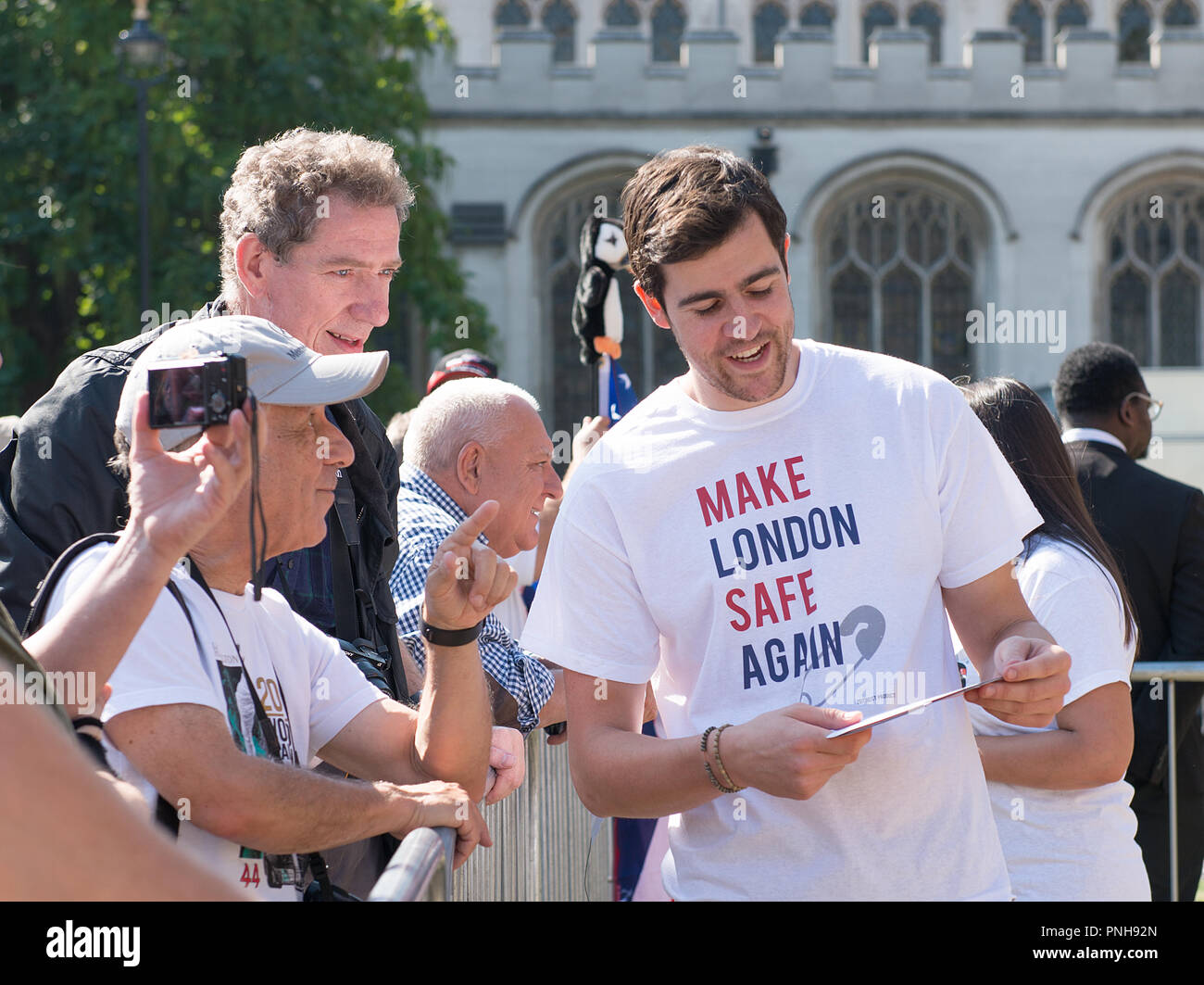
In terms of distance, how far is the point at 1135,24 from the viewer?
2397 centimetres

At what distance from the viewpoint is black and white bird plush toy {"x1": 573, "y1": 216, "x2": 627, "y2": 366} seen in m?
5.87

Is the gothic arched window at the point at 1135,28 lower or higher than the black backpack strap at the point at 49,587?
higher

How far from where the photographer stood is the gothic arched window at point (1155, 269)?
2258 cm

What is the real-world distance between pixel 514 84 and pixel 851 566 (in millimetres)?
21341

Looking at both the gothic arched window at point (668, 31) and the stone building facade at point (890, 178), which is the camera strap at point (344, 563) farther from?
the gothic arched window at point (668, 31)

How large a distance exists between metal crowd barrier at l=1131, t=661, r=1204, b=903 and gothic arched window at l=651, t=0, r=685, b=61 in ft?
68.5

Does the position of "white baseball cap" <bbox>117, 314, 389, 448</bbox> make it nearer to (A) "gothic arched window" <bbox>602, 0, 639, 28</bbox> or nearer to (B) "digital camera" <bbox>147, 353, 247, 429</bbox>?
(B) "digital camera" <bbox>147, 353, 247, 429</bbox>

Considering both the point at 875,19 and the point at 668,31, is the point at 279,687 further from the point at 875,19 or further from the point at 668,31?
the point at 875,19

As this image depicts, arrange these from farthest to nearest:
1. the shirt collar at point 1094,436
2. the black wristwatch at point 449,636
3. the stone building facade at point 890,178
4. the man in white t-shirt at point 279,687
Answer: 1. the stone building facade at point 890,178
2. the shirt collar at point 1094,436
3. the black wristwatch at point 449,636
4. the man in white t-shirt at point 279,687

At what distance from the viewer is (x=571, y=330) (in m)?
22.6

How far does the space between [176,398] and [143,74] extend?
13882 mm

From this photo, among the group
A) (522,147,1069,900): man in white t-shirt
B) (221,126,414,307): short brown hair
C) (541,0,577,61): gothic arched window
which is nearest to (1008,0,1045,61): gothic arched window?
(541,0,577,61): gothic arched window

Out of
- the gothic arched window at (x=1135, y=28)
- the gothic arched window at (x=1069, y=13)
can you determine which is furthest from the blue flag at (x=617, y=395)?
the gothic arched window at (x=1135, y=28)

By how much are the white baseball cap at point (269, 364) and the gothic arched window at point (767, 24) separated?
2307 cm
